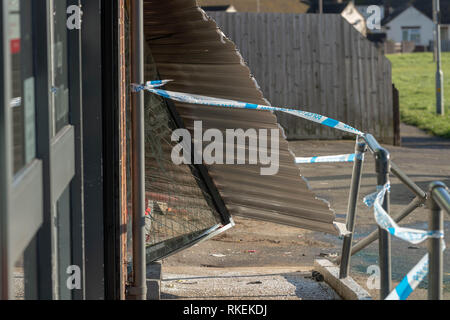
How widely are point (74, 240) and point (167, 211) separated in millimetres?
2330

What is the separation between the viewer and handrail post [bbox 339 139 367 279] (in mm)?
5902

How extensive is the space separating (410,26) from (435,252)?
9350 cm

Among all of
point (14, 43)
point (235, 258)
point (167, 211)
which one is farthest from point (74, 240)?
point (235, 258)

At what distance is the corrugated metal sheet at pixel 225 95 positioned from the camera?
501 centimetres

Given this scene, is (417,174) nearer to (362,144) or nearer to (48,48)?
(362,144)

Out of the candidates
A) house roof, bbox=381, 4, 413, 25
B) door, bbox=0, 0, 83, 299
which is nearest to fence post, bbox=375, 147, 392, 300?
door, bbox=0, 0, 83, 299

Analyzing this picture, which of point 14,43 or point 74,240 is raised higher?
point 14,43

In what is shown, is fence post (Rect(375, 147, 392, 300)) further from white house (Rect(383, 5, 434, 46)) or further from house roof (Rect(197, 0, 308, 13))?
white house (Rect(383, 5, 434, 46))

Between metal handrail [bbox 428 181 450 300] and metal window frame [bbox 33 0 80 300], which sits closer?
metal window frame [bbox 33 0 80 300]

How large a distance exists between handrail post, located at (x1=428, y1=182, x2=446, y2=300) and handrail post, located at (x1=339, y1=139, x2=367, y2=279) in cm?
224

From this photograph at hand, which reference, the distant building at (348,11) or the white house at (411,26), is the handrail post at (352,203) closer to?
the distant building at (348,11)

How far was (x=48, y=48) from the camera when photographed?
280cm
